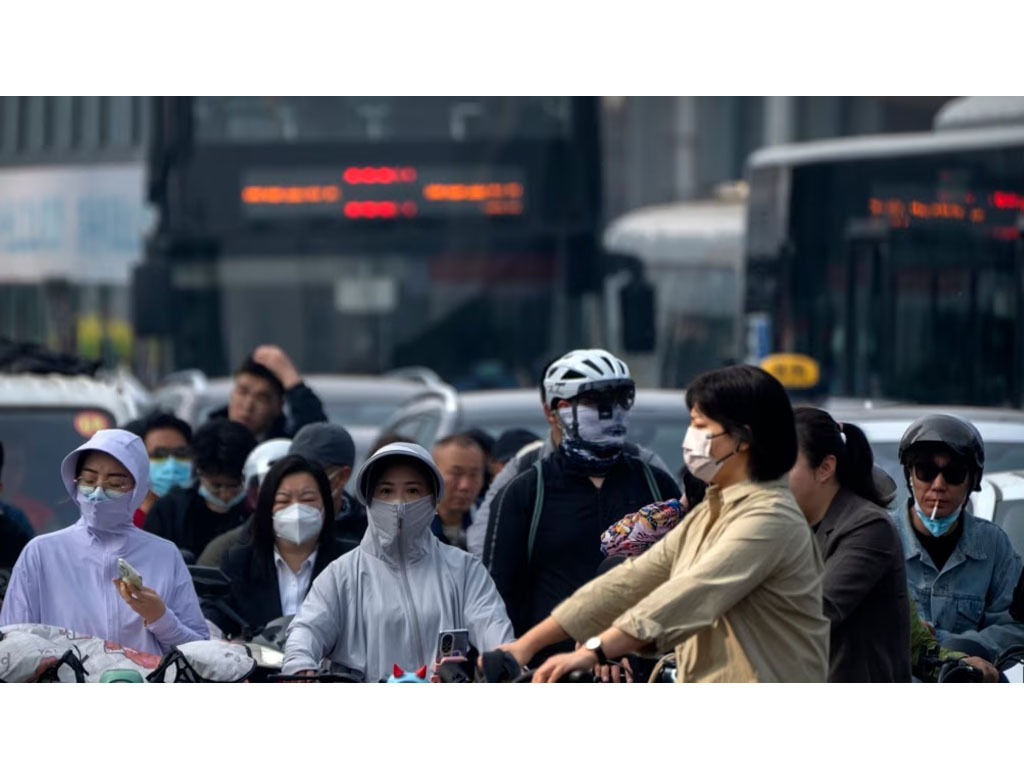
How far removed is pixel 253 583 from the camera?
684 cm

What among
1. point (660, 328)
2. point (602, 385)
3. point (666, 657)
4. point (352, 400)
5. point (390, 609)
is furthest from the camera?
point (660, 328)

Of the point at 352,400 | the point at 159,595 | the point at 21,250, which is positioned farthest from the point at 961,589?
the point at 21,250

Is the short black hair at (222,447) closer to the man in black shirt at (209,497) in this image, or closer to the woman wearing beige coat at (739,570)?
the man in black shirt at (209,497)

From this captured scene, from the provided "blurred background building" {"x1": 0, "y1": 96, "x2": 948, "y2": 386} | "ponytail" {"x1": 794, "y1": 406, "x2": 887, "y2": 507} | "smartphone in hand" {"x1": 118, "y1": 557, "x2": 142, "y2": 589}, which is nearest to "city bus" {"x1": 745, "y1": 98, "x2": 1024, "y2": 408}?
"blurred background building" {"x1": 0, "y1": 96, "x2": 948, "y2": 386}

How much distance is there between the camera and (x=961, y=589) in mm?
6211

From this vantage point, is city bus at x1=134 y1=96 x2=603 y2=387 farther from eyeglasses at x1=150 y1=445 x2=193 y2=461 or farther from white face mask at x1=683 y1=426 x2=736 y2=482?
white face mask at x1=683 y1=426 x2=736 y2=482

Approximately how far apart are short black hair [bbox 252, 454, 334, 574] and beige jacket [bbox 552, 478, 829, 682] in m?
2.64

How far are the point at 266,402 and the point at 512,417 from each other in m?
1.41

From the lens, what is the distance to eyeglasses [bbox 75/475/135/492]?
19.3ft

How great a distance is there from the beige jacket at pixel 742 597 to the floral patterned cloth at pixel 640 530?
3.74 feet

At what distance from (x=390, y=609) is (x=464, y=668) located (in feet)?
2.64

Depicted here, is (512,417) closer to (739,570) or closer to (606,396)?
(606,396)

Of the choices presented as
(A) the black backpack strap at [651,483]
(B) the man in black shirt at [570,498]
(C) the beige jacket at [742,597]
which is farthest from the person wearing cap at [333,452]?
(C) the beige jacket at [742,597]
